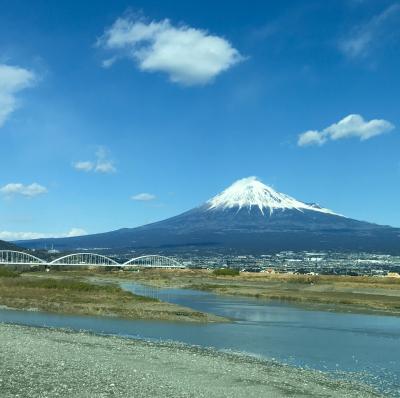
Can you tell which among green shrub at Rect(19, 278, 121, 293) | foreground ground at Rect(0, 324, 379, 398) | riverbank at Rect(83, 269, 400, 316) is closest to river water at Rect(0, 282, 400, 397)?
foreground ground at Rect(0, 324, 379, 398)

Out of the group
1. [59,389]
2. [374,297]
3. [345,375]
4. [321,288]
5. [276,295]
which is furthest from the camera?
[321,288]

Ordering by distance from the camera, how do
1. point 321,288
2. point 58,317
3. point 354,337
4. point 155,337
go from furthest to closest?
point 321,288
point 58,317
point 354,337
point 155,337

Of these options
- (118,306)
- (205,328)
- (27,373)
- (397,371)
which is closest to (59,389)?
(27,373)

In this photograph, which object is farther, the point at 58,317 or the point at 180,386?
the point at 58,317

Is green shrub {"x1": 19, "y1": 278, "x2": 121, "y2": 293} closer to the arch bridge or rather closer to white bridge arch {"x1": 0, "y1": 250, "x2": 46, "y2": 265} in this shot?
the arch bridge

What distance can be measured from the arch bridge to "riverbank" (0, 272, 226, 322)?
9334 cm

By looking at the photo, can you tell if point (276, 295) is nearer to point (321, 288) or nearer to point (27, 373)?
point (321, 288)

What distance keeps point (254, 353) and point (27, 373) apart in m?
10.6

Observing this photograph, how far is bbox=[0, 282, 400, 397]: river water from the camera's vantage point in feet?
71.7

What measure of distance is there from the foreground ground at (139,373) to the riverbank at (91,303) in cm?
1336

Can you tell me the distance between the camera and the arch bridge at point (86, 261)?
5925 inches

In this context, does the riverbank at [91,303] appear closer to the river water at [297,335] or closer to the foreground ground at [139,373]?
the river water at [297,335]

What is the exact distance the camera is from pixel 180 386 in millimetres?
15906

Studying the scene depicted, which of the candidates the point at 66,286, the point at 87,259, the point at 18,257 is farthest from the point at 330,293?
the point at 87,259
